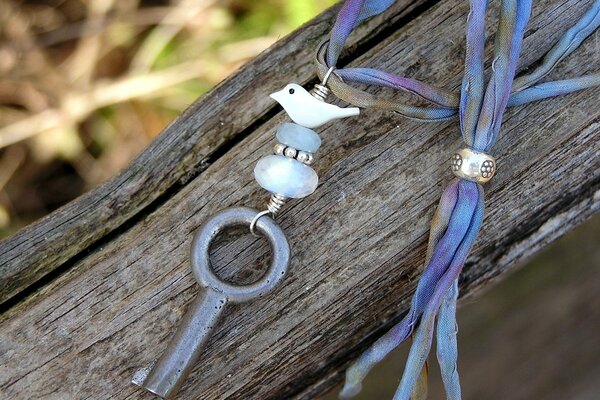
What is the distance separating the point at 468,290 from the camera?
5.17 ft

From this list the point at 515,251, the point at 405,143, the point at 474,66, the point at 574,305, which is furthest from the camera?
the point at 574,305

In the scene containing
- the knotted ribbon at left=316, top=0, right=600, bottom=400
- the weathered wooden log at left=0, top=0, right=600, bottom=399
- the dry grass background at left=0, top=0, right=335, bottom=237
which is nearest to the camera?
the knotted ribbon at left=316, top=0, right=600, bottom=400

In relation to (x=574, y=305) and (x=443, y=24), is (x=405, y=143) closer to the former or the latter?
(x=443, y=24)

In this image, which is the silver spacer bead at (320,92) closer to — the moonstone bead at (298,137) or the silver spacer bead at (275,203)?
the moonstone bead at (298,137)

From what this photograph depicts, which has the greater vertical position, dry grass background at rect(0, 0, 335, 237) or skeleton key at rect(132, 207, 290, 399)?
dry grass background at rect(0, 0, 335, 237)

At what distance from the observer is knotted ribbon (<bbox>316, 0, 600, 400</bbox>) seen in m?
1.31

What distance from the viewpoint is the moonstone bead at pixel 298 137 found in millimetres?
1341

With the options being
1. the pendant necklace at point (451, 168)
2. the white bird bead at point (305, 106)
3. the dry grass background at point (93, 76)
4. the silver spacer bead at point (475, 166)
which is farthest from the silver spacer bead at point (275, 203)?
the dry grass background at point (93, 76)

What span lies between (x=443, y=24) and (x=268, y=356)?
0.76 meters

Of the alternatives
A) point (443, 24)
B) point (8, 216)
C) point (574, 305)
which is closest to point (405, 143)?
point (443, 24)

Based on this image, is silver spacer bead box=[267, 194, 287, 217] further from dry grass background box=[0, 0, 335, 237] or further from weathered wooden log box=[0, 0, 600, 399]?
dry grass background box=[0, 0, 335, 237]

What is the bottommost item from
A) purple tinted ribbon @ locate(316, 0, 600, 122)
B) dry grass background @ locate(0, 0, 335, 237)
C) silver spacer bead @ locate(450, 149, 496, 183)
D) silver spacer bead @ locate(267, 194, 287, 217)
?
silver spacer bead @ locate(450, 149, 496, 183)

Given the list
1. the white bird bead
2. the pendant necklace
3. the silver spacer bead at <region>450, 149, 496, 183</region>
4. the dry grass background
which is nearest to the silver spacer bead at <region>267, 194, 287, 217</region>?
the pendant necklace

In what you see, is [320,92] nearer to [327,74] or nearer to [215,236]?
[327,74]
